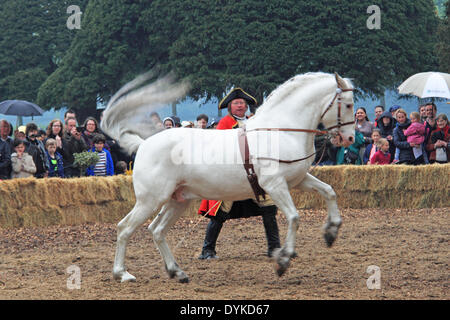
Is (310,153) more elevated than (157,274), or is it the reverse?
(310,153)

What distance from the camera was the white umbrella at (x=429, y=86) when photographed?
15.1 meters

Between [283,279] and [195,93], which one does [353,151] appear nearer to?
[283,279]

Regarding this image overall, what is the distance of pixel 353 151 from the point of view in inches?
561

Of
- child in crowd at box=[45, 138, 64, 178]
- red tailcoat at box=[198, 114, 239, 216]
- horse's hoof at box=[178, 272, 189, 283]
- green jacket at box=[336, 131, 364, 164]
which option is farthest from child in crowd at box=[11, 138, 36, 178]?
green jacket at box=[336, 131, 364, 164]

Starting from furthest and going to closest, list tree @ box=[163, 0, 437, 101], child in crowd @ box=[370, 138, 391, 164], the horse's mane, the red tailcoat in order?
tree @ box=[163, 0, 437, 101]
child in crowd @ box=[370, 138, 391, 164]
the red tailcoat
the horse's mane

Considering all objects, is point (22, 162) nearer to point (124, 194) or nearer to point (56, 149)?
point (56, 149)

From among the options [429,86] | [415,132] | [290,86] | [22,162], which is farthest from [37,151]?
[429,86]

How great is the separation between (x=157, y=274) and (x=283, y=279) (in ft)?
5.10

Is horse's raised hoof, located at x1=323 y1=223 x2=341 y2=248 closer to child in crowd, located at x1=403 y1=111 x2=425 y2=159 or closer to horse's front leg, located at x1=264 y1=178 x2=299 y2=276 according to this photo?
horse's front leg, located at x1=264 y1=178 x2=299 y2=276

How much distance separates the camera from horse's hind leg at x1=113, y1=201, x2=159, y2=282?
745 centimetres

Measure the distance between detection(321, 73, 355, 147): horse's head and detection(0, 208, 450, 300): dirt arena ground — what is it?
5.22ft

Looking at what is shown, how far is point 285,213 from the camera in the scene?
23.1 ft

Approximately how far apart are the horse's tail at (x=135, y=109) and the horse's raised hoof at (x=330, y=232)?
2473mm
